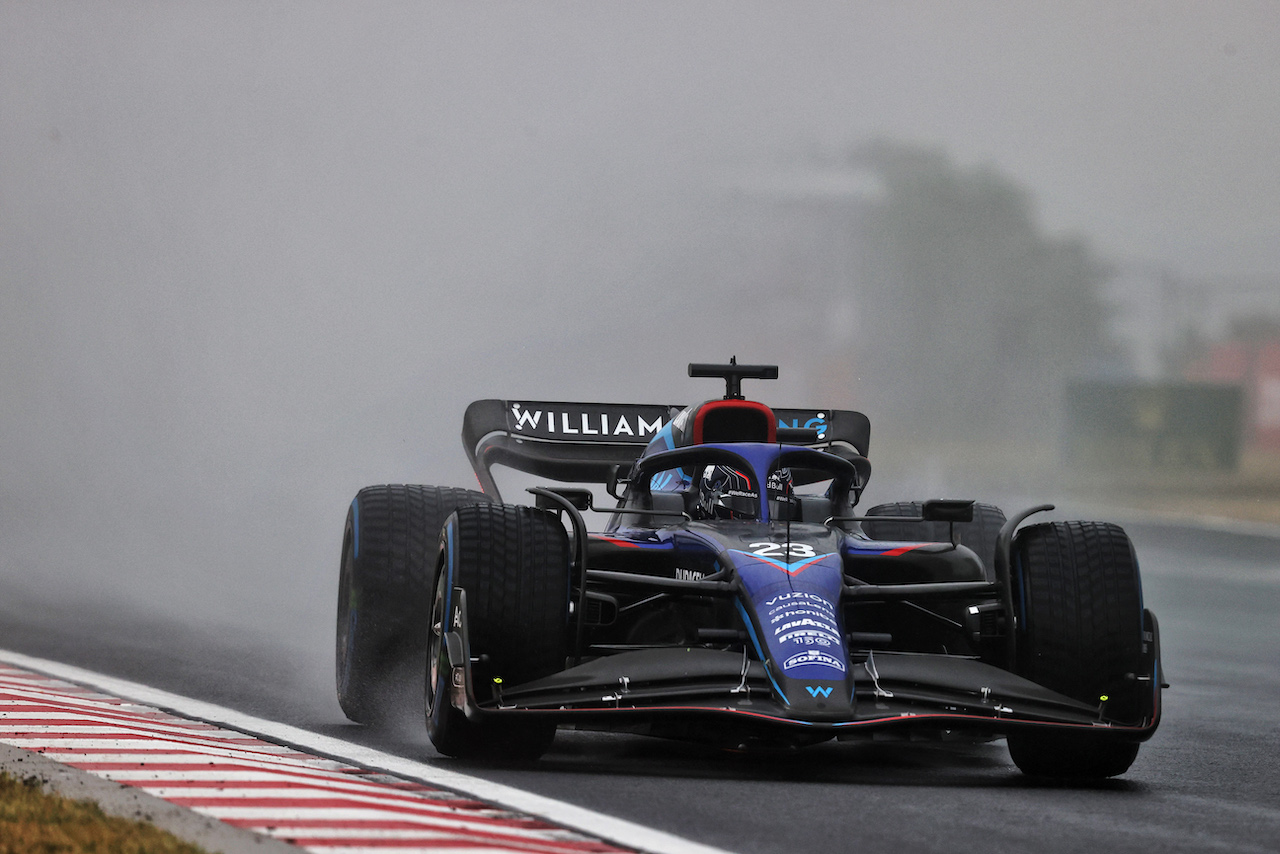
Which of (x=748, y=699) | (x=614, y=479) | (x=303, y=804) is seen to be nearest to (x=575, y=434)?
(x=614, y=479)

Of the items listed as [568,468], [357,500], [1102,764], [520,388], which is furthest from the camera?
[520,388]

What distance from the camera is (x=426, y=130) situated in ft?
81.4

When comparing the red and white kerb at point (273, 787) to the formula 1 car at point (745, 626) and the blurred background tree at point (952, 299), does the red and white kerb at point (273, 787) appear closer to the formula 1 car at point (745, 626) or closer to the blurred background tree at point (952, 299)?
the formula 1 car at point (745, 626)

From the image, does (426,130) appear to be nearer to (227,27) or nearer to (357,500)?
(227,27)

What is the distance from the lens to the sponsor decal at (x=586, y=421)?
1090cm

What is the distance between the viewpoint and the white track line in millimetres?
5047

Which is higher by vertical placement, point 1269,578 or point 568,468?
point 568,468

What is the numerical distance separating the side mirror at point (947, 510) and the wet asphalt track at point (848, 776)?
3.35 ft

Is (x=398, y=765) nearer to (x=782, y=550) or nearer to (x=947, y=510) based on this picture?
Answer: (x=782, y=550)

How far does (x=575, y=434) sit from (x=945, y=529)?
2.32m

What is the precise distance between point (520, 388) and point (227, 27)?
6926 mm

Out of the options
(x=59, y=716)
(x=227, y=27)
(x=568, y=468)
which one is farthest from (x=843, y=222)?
(x=59, y=716)

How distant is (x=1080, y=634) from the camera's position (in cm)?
692

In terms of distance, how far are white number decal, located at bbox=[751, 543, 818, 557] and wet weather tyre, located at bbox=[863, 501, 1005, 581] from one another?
2.15m
